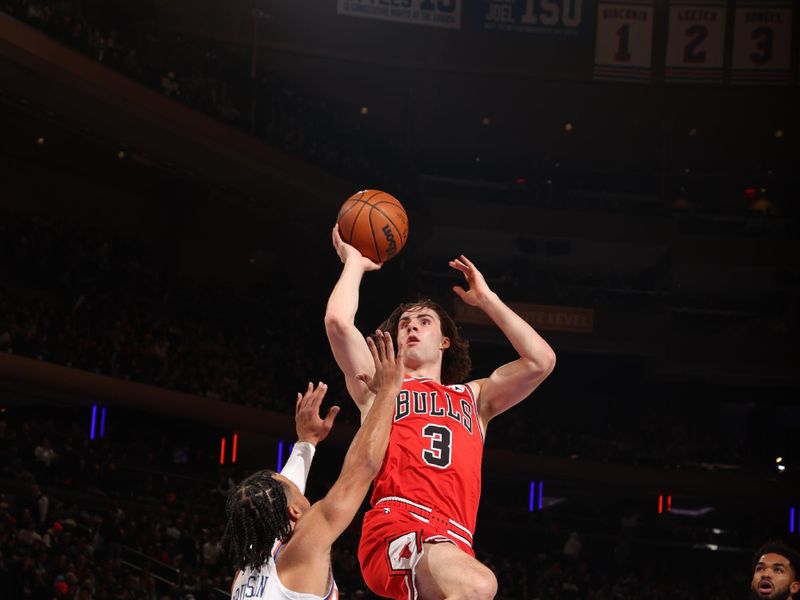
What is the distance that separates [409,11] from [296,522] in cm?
2386

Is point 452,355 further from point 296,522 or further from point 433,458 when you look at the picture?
point 296,522

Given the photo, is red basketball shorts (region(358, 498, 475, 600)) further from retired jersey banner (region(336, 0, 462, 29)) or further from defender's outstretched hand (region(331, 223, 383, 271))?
retired jersey banner (region(336, 0, 462, 29))

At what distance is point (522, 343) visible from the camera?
5.84 m

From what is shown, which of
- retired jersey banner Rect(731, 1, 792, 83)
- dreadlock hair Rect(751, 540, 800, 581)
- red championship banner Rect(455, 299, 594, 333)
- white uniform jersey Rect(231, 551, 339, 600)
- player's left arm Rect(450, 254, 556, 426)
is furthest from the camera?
red championship banner Rect(455, 299, 594, 333)

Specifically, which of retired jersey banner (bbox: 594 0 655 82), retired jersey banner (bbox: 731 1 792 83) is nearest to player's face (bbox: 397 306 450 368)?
retired jersey banner (bbox: 594 0 655 82)

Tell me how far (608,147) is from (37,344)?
1820 cm

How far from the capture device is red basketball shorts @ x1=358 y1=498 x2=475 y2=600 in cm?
532

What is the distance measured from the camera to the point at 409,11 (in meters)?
27.1

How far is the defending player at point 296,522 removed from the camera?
4.42m

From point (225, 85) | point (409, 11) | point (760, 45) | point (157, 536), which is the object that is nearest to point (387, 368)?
point (157, 536)

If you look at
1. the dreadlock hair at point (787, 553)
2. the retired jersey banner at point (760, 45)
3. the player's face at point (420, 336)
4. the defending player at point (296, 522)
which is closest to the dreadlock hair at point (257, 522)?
the defending player at point (296, 522)

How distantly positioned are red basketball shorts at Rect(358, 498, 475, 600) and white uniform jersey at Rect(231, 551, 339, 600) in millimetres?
781

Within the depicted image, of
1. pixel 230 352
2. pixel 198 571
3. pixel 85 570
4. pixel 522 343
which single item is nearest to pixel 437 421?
pixel 522 343

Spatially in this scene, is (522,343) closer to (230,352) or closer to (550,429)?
(230,352)
